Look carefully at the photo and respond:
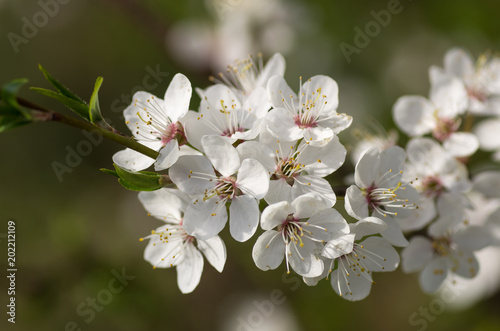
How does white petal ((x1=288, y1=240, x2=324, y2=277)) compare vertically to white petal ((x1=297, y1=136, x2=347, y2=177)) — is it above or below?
below

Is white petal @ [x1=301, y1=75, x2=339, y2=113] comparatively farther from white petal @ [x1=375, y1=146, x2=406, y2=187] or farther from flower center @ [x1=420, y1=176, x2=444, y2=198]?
flower center @ [x1=420, y1=176, x2=444, y2=198]

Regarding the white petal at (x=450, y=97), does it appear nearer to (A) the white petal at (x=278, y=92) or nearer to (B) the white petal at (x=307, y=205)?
(A) the white petal at (x=278, y=92)

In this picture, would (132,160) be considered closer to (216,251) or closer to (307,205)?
(216,251)

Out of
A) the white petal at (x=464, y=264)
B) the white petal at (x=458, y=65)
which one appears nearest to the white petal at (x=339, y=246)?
the white petal at (x=464, y=264)

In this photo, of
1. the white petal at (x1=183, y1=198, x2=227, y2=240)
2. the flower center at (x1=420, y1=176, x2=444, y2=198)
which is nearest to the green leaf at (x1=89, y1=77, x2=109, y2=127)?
the white petal at (x1=183, y1=198, x2=227, y2=240)

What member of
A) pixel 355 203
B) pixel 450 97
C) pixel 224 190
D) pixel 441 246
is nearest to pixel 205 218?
pixel 224 190
